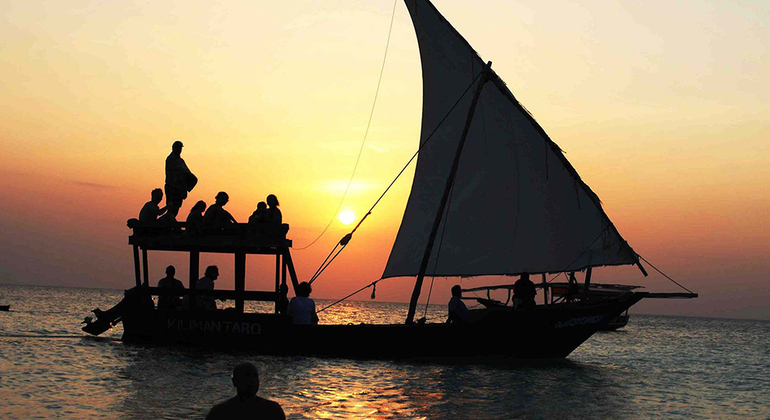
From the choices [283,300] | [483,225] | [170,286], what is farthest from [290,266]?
[483,225]

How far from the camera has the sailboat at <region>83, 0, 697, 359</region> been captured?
931 inches

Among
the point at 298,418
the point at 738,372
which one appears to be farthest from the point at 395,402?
the point at 738,372

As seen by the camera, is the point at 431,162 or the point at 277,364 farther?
the point at 431,162

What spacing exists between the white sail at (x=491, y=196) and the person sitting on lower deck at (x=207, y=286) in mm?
5817

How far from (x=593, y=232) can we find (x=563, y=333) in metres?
3.33

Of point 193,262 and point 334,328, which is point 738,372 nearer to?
point 334,328

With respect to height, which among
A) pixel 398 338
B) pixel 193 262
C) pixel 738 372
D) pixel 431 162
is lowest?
pixel 738 372

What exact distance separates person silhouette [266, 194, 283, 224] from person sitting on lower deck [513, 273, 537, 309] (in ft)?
25.0

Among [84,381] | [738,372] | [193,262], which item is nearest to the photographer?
[84,381]

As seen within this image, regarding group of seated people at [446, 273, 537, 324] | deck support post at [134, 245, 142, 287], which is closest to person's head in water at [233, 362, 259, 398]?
group of seated people at [446, 273, 537, 324]

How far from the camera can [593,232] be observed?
2512cm

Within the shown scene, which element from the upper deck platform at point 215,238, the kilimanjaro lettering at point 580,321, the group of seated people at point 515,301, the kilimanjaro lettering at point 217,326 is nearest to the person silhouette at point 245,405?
the upper deck platform at point 215,238

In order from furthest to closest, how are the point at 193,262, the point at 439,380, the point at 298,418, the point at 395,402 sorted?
the point at 193,262 < the point at 439,380 < the point at 395,402 < the point at 298,418

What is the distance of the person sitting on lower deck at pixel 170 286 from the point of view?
23.4 metres
